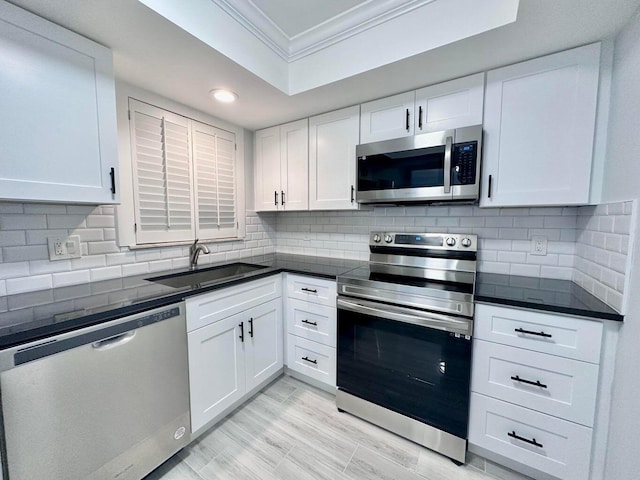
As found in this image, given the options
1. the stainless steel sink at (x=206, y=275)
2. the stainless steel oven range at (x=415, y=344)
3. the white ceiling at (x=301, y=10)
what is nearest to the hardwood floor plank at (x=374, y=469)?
the stainless steel oven range at (x=415, y=344)

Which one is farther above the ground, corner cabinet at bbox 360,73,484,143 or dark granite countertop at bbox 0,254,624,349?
corner cabinet at bbox 360,73,484,143

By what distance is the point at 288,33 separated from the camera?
1686 mm

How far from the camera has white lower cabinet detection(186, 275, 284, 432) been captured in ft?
4.93

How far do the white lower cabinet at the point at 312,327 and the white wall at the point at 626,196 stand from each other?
138cm

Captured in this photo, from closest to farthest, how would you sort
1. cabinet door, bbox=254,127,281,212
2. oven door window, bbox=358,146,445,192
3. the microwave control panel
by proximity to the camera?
1. the microwave control panel
2. oven door window, bbox=358,146,445,192
3. cabinet door, bbox=254,127,281,212

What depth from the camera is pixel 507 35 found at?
1.25 m

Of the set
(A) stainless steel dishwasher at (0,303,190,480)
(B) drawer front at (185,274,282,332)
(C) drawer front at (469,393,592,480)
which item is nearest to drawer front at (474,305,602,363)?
(C) drawer front at (469,393,592,480)

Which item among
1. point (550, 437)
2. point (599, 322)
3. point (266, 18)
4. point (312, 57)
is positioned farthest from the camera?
point (312, 57)

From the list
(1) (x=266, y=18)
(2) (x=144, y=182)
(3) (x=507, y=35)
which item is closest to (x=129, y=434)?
(2) (x=144, y=182)

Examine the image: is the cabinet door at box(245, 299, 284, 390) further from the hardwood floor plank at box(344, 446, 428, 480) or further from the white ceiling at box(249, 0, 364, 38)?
the white ceiling at box(249, 0, 364, 38)

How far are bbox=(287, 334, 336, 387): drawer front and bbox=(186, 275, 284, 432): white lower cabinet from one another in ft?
0.36

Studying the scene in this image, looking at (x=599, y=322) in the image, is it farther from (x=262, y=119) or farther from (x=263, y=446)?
(x=262, y=119)

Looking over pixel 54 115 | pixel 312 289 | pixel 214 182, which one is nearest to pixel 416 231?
pixel 312 289

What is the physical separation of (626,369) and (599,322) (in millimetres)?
191
